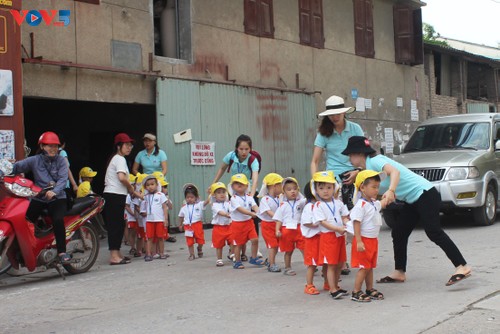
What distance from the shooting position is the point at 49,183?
25.4ft

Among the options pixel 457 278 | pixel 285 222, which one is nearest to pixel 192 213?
pixel 285 222

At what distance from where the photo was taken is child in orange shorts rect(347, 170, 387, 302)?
5.91m

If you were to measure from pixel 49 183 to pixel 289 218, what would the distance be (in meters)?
2.79

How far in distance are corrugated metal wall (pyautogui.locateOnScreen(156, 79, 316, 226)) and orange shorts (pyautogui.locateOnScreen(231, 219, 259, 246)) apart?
13.1ft

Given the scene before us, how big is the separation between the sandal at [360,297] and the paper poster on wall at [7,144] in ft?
16.3

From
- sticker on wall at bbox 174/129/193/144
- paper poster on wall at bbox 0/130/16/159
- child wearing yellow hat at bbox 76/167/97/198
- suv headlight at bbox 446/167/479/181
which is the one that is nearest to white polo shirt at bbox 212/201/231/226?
paper poster on wall at bbox 0/130/16/159

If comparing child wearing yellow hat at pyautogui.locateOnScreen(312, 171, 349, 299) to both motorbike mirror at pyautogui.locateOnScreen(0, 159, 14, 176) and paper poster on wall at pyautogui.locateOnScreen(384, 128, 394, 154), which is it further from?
paper poster on wall at pyautogui.locateOnScreen(384, 128, 394, 154)

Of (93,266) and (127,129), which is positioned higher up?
(127,129)

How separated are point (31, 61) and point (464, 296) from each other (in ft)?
23.5

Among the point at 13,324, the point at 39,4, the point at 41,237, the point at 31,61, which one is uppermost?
the point at 39,4

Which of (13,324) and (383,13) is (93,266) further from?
(383,13)

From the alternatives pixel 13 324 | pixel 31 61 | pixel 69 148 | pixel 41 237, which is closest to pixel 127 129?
pixel 69 148

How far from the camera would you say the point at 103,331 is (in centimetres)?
529

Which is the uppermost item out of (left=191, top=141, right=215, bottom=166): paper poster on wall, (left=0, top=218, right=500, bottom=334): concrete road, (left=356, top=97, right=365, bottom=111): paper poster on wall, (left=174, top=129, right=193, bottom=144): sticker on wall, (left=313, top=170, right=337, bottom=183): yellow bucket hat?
(left=356, top=97, right=365, bottom=111): paper poster on wall
